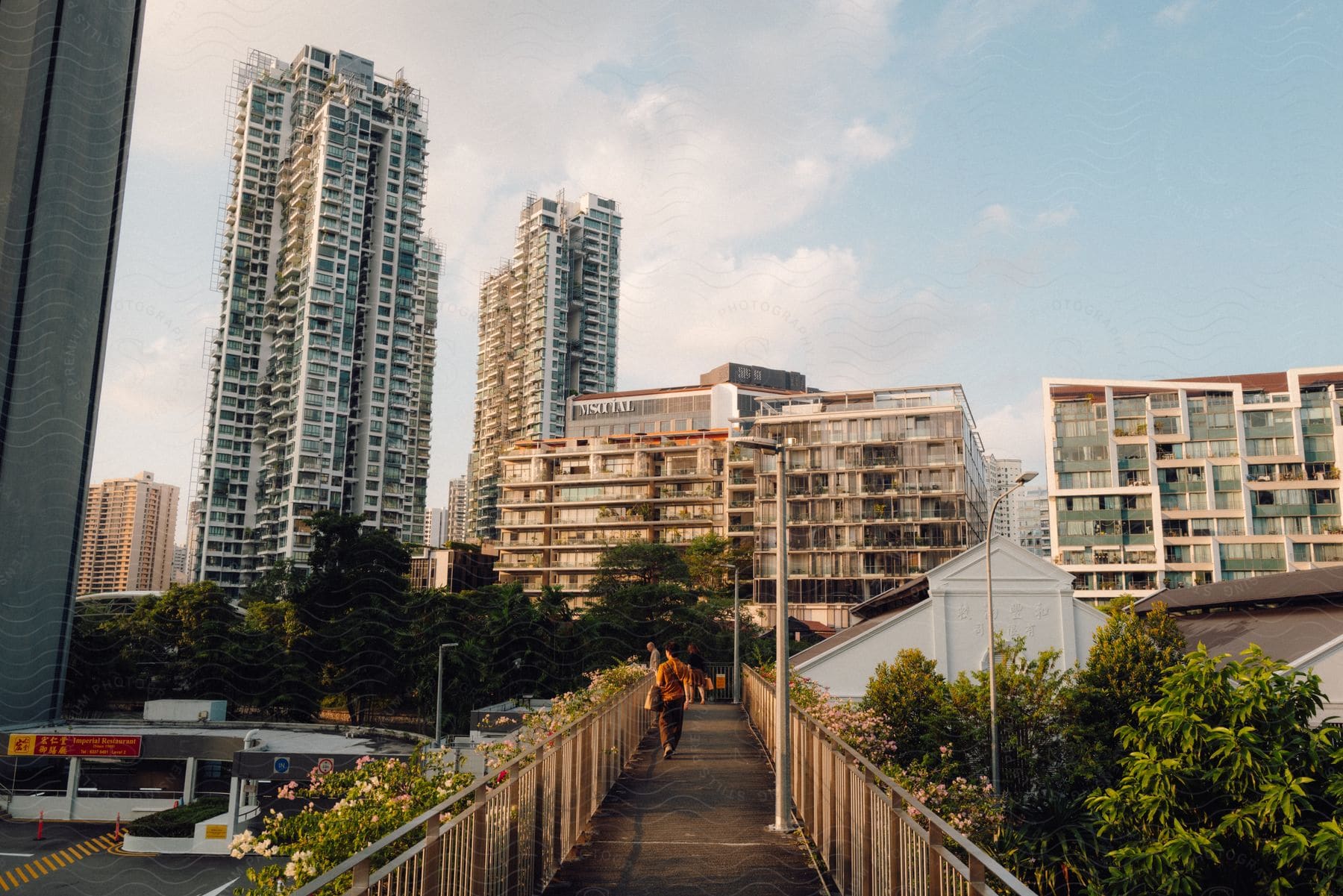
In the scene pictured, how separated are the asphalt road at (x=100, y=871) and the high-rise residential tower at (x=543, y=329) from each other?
7685cm

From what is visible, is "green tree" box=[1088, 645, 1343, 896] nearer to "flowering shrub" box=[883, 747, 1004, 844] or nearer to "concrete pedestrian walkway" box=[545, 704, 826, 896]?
"flowering shrub" box=[883, 747, 1004, 844]

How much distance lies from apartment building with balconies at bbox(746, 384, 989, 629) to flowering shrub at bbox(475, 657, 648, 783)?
4675 cm

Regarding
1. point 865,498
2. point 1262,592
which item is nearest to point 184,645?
point 865,498

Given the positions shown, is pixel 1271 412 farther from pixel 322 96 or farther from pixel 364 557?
pixel 322 96

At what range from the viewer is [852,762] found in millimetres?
6738

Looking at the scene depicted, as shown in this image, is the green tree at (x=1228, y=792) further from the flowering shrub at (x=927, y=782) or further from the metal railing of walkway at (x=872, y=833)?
the metal railing of walkway at (x=872, y=833)

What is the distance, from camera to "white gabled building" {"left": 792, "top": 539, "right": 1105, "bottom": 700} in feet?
102

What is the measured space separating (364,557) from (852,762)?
53154mm

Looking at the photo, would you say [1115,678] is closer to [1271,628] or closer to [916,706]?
[916,706]

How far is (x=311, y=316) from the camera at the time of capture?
84875 millimetres

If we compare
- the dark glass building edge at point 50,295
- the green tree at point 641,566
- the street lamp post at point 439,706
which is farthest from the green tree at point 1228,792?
the green tree at point 641,566

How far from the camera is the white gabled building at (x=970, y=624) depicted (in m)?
31.1

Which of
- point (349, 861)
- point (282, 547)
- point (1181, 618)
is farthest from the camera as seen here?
point (282, 547)

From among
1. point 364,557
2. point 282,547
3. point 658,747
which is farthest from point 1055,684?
point 282,547
